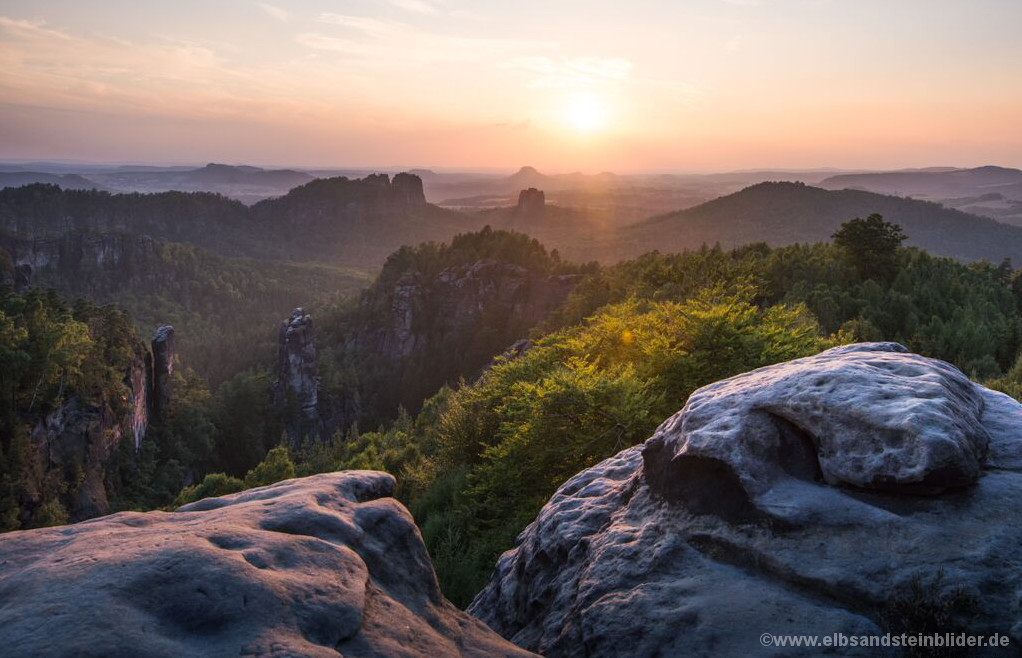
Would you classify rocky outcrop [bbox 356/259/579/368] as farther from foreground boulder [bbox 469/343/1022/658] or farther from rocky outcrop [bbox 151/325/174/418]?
foreground boulder [bbox 469/343/1022/658]

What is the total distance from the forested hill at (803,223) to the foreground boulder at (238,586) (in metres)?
144

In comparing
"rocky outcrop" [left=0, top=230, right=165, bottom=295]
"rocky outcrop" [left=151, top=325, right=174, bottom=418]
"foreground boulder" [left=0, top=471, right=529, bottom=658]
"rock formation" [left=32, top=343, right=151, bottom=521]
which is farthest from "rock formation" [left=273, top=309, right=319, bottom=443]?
"rocky outcrop" [left=0, top=230, right=165, bottom=295]

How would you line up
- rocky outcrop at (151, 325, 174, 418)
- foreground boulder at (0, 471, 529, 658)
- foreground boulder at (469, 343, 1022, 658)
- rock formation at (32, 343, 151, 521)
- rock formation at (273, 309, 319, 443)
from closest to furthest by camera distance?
foreground boulder at (0, 471, 529, 658) → foreground boulder at (469, 343, 1022, 658) → rock formation at (32, 343, 151, 521) → rocky outcrop at (151, 325, 174, 418) → rock formation at (273, 309, 319, 443)

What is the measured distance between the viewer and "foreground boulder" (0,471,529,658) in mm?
4723

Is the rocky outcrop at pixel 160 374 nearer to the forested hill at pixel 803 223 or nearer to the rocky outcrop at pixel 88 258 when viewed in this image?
the rocky outcrop at pixel 88 258

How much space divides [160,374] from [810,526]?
312ft

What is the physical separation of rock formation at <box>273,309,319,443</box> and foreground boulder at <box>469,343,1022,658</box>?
9235 centimetres

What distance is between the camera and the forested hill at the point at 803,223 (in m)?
145

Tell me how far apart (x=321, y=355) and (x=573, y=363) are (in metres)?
101

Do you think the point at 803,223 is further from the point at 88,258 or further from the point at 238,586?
the point at 88,258

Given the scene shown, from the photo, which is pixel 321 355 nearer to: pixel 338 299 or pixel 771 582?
pixel 338 299

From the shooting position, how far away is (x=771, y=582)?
6383mm

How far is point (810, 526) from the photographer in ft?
21.2

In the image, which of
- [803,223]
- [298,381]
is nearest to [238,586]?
[298,381]
